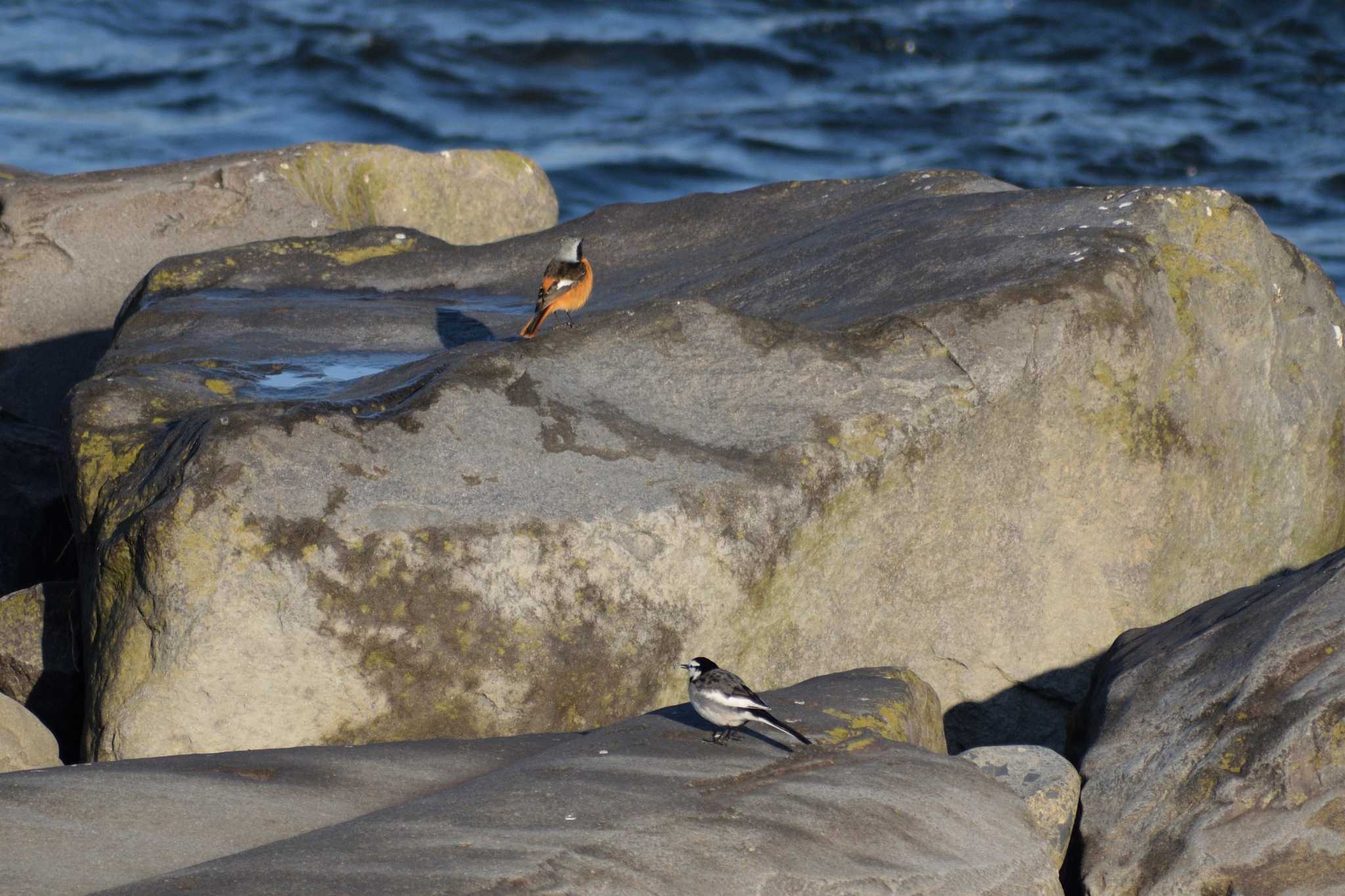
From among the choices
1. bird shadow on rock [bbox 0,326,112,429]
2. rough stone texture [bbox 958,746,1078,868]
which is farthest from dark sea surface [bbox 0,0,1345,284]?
rough stone texture [bbox 958,746,1078,868]

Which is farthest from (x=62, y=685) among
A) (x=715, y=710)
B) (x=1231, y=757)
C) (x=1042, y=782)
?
(x=1231, y=757)

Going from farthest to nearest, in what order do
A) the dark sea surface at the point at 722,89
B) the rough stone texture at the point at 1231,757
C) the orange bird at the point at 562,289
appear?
the dark sea surface at the point at 722,89 < the orange bird at the point at 562,289 < the rough stone texture at the point at 1231,757

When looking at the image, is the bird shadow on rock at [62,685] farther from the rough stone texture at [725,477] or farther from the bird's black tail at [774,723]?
the bird's black tail at [774,723]

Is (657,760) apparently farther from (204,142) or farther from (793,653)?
(204,142)

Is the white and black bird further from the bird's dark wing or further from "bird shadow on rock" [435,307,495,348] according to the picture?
"bird shadow on rock" [435,307,495,348]

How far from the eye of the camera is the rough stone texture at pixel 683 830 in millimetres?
3695

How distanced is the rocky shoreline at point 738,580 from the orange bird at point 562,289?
19.0 inches

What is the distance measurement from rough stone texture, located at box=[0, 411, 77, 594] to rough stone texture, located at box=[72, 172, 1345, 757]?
0.82 metres

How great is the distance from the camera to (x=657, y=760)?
4.48 meters

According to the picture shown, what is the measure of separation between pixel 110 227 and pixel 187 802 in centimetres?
635

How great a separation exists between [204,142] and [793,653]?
1999 centimetres

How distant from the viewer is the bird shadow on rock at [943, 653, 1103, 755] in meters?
6.29

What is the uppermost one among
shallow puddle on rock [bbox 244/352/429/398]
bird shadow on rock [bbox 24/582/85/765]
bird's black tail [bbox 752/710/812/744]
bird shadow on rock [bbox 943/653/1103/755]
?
shallow puddle on rock [bbox 244/352/429/398]

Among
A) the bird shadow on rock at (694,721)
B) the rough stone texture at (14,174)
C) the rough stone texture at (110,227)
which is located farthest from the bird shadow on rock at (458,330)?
the rough stone texture at (14,174)
